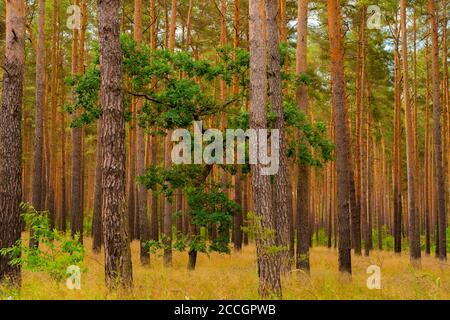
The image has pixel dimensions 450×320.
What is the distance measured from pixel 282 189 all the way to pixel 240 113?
2.64 m

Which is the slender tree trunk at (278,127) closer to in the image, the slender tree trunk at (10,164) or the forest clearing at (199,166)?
the forest clearing at (199,166)

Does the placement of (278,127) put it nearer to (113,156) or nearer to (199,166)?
(199,166)

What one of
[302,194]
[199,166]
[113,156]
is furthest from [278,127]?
[113,156]

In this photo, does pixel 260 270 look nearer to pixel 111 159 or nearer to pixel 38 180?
pixel 111 159

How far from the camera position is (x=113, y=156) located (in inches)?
323

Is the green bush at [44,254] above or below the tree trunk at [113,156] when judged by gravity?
below

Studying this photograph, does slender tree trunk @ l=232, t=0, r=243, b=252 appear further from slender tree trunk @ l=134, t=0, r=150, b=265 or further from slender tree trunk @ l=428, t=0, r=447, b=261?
slender tree trunk @ l=428, t=0, r=447, b=261

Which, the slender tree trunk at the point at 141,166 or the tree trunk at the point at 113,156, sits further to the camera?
the slender tree trunk at the point at 141,166

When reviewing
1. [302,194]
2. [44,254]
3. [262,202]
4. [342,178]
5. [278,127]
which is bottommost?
[44,254]

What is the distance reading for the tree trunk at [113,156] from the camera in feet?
27.0

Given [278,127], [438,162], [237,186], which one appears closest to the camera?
[278,127]

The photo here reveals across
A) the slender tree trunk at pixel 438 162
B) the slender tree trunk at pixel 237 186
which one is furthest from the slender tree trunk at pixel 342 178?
the slender tree trunk at pixel 438 162

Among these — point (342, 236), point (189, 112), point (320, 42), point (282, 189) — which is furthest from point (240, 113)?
point (320, 42)

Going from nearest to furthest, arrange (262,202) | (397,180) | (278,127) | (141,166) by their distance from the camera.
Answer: (262,202) < (278,127) < (141,166) < (397,180)
